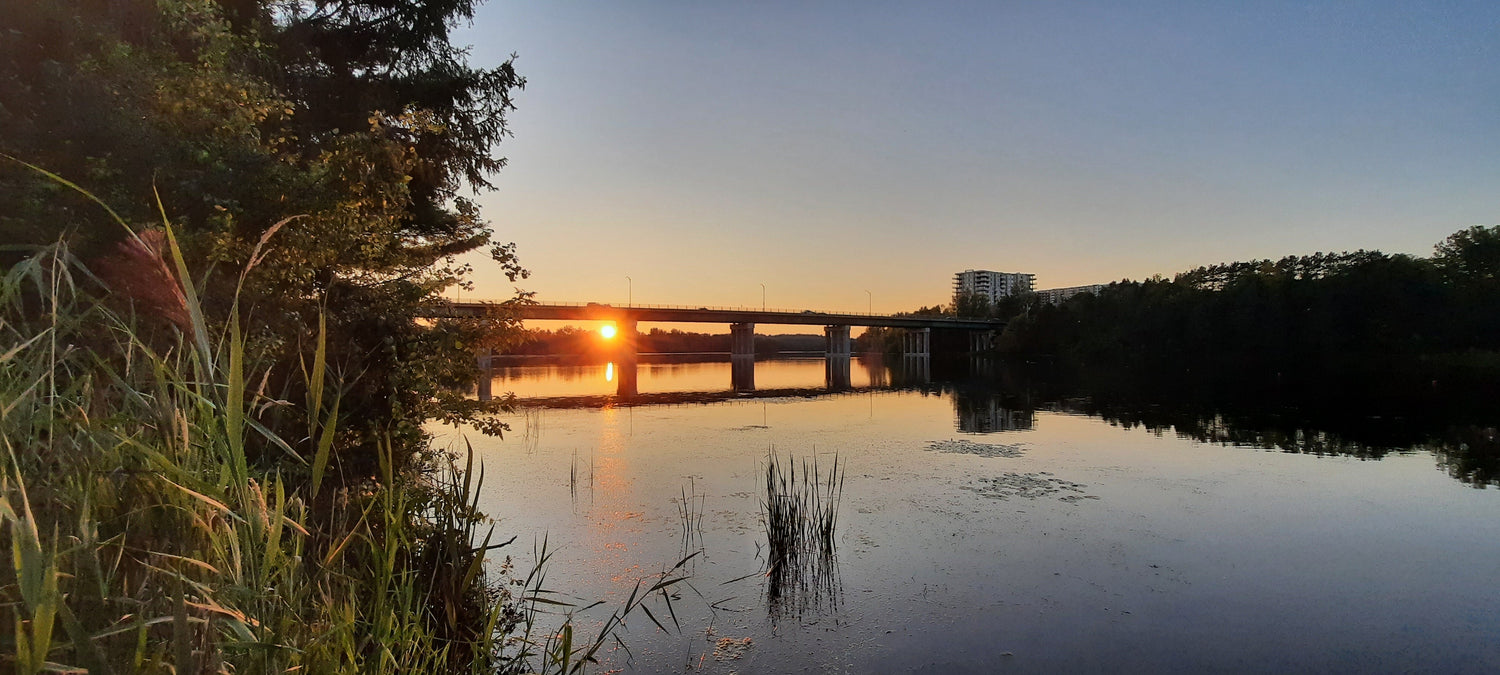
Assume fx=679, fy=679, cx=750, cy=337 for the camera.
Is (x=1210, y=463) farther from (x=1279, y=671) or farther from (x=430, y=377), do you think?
Answer: (x=430, y=377)

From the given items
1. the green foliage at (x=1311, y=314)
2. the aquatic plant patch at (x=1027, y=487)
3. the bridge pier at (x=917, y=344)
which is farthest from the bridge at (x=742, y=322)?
the aquatic plant patch at (x=1027, y=487)

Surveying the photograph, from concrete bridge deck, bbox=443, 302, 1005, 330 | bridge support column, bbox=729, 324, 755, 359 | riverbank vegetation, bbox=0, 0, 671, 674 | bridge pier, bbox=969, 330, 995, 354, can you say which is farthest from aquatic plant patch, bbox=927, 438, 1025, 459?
bridge pier, bbox=969, 330, 995, 354

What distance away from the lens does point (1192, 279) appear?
8994 centimetres

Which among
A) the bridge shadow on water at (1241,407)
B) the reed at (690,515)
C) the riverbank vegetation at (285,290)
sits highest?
the riverbank vegetation at (285,290)

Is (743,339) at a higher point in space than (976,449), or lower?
higher

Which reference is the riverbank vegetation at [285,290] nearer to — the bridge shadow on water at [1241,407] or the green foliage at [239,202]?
the green foliage at [239,202]

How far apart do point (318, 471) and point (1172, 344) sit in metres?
89.8

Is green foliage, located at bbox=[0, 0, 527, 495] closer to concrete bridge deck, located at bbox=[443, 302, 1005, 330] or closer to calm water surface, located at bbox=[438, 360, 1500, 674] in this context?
calm water surface, located at bbox=[438, 360, 1500, 674]

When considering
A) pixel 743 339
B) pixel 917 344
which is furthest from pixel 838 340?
pixel 917 344

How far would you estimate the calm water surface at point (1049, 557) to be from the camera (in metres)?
6.92

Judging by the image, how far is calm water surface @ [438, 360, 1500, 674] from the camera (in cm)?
692

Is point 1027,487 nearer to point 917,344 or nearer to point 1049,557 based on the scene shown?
point 1049,557

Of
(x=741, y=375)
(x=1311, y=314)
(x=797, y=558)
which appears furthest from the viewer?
(x=1311, y=314)

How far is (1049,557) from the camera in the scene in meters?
9.62
